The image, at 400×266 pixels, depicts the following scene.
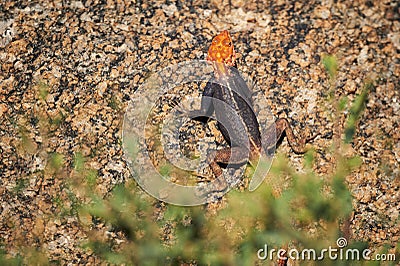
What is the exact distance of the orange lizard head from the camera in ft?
13.3

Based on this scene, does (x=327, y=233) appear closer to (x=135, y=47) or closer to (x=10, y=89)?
(x=135, y=47)

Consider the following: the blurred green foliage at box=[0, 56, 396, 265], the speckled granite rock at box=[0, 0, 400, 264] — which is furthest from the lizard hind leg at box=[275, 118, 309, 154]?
the blurred green foliage at box=[0, 56, 396, 265]

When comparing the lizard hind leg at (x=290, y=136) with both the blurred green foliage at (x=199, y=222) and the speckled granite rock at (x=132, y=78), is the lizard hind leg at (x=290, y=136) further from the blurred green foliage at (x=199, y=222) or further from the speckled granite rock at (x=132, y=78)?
the blurred green foliage at (x=199, y=222)

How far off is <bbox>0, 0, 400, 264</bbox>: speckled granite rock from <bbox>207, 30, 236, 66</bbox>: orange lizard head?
0.59 ft

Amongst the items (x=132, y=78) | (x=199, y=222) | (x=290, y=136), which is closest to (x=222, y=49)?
(x=132, y=78)

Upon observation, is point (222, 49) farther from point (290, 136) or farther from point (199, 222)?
point (199, 222)

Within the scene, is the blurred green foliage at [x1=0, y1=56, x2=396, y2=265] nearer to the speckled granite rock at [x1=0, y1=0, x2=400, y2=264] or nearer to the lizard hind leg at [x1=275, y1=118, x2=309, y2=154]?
the speckled granite rock at [x1=0, y1=0, x2=400, y2=264]

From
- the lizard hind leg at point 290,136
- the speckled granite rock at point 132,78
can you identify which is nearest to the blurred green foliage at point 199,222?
the speckled granite rock at point 132,78

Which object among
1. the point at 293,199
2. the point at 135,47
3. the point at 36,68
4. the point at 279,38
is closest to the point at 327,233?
the point at 293,199

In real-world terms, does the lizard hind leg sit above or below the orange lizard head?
below

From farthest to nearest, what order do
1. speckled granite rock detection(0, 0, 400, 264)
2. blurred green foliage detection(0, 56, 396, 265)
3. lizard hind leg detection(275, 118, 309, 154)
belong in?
lizard hind leg detection(275, 118, 309, 154) → speckled granite rock detection(0, 0, 400, 264) → blurred green foliage detection(0, 56, 396, 265)

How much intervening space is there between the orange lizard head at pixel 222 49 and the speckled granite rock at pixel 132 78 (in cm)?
18

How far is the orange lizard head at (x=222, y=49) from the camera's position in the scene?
404 cm

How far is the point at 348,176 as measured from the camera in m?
3.90
